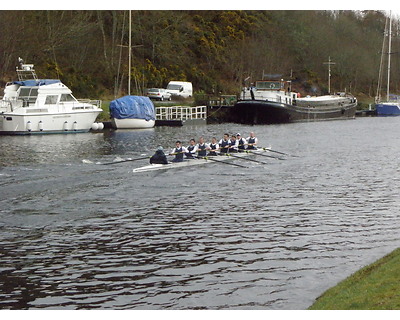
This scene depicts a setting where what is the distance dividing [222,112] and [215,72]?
14719 mm

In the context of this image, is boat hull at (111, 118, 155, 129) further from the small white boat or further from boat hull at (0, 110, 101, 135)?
the small white boat

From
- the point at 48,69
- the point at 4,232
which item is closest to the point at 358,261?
the point at 4,232

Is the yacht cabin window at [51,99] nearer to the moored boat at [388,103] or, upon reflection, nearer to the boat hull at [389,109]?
the moored boat at [388,103]

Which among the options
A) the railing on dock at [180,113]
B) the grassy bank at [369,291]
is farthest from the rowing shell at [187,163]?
the railing on dock at [180,113]

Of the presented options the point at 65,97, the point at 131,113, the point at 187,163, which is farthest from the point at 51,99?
the point at 187,163

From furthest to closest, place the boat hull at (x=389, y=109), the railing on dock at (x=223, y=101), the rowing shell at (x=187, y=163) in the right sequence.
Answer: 1. the boat hull at (x=389, y=109)
2. the railing on dock at (x=223, y=101)
3. the rowing shell at (x=187, y=163)

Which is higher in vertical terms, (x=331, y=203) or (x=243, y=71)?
(x=243, y=71)

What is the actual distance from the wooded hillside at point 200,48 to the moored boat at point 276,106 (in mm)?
9399

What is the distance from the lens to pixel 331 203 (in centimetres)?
2862

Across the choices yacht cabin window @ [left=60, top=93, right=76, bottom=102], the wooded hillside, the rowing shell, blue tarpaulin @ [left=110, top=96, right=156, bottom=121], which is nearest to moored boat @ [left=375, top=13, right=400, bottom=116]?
the wooded hillside

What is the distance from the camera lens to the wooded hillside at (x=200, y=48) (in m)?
71.3

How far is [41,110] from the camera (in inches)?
2256

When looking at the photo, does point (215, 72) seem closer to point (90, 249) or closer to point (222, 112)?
point (222, 112)

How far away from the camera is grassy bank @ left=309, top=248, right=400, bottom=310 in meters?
13.6
